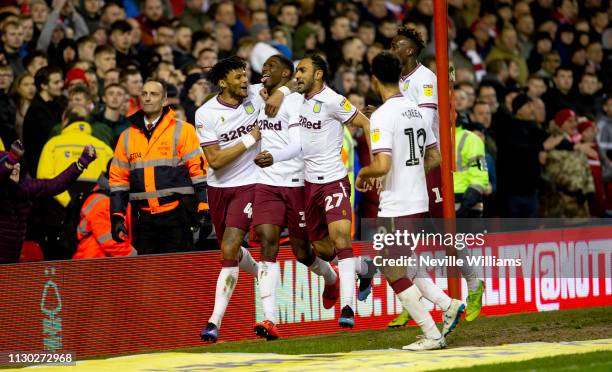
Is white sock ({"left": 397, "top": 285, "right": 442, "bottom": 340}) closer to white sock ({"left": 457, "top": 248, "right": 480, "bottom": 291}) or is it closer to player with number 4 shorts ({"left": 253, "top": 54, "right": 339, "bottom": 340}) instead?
player with number 4 shorts ({"left": 253, "top": 54, "right": 339, "bottom": 340})

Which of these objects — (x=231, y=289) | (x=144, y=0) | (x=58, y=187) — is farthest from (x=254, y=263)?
(x=144, y=0)

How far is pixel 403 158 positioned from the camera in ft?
40.3

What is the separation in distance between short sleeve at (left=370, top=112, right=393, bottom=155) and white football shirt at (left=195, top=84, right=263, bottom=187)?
198 centimetres

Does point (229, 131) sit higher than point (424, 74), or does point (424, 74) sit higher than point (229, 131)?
point (424, 74)

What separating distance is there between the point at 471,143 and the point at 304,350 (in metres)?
4.79

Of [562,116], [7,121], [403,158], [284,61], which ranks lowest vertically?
[403,158]

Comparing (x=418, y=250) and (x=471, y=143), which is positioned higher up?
(x=471, y=143)

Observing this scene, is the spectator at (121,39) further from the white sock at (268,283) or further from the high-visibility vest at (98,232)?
the white sock at (268,283)

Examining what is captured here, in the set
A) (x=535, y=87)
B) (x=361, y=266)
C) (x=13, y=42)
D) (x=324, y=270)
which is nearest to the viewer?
(x=324, y=270)

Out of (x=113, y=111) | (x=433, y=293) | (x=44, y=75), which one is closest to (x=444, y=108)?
(x=433, y=293)

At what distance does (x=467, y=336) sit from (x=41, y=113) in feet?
19.9

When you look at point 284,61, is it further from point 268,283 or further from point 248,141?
point 268,283

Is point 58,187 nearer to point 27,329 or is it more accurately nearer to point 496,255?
point 27,329

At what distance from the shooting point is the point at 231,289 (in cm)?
1346
